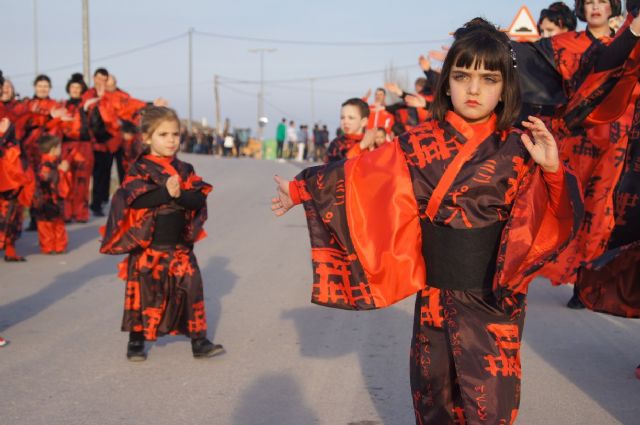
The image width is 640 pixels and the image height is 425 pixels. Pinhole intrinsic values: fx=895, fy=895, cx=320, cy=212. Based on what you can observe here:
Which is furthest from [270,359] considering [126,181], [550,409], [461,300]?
[461,300]

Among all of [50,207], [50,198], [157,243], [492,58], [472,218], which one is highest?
[492,58]

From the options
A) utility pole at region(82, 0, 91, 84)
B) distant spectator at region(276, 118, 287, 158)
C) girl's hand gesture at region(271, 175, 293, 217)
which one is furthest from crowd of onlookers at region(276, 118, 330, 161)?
girl's hand gesture at region(271, 175, 293, 217)

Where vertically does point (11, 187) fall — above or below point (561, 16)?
below

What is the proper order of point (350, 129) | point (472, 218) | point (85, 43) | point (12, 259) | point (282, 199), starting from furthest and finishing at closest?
point (85, 43)
point (12, 259)
point (350, 129)
point (282, 199)
point (472, 218)

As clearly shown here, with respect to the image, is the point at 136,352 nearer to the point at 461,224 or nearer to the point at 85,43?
the point at 461,224

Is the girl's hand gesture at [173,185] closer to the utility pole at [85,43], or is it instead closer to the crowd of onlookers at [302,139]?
the utility pole at [85,43]

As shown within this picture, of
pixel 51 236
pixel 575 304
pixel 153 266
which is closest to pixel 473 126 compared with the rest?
pixel 153 266

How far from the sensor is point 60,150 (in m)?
12.4

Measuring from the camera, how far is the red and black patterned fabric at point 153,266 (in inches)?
233

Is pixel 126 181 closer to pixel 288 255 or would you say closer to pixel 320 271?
pixel 320 271

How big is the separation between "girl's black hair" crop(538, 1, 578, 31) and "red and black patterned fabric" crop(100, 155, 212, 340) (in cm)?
362

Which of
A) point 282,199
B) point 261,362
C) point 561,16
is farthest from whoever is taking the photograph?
point 561,16

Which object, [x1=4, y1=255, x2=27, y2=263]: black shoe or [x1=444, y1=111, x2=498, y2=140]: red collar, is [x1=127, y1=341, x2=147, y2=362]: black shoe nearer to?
[x1=444, y1=111, x2=498, y2=140]: red collar

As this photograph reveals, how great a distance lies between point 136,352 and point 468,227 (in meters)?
3.15
